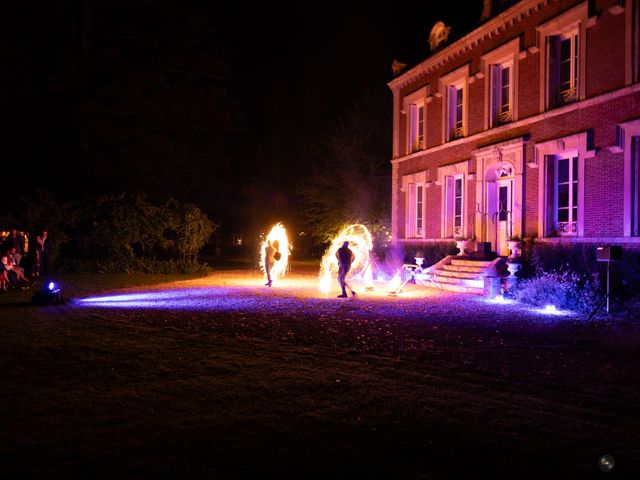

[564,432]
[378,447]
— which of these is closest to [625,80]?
[564,432]

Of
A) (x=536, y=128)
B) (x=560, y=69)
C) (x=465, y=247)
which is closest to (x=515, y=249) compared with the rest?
(x=465, y=247)

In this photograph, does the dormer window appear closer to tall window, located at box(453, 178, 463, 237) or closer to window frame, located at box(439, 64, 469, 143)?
window frame, located at box(439, 64, 469, 143)

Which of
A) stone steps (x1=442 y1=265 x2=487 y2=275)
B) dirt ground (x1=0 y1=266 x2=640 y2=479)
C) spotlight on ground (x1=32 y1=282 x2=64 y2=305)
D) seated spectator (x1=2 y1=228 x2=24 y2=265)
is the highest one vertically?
seated spectator (x1=2 y1=228 x2=24 y2=265)

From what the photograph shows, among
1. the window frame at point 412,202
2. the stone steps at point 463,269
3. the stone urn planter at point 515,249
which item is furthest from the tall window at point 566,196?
the window frame at point 412,202

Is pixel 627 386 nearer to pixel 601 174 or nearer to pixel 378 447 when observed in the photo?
pixel 378 447

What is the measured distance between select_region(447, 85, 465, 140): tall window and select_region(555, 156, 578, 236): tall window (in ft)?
19.0

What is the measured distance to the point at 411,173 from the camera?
83.8 ft

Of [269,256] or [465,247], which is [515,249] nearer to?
[465,247]

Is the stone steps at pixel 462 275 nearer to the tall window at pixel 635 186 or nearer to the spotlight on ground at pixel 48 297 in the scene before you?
the tall window at pixel 635 186

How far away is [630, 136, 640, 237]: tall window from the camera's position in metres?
14.6

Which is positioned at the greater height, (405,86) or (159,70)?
(159,70)

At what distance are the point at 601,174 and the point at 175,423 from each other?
47.5 feet

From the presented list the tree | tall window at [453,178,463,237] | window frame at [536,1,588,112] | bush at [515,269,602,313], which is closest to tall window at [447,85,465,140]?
tall window at [453,178,463,237]

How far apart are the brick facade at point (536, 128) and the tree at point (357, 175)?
1125cm
